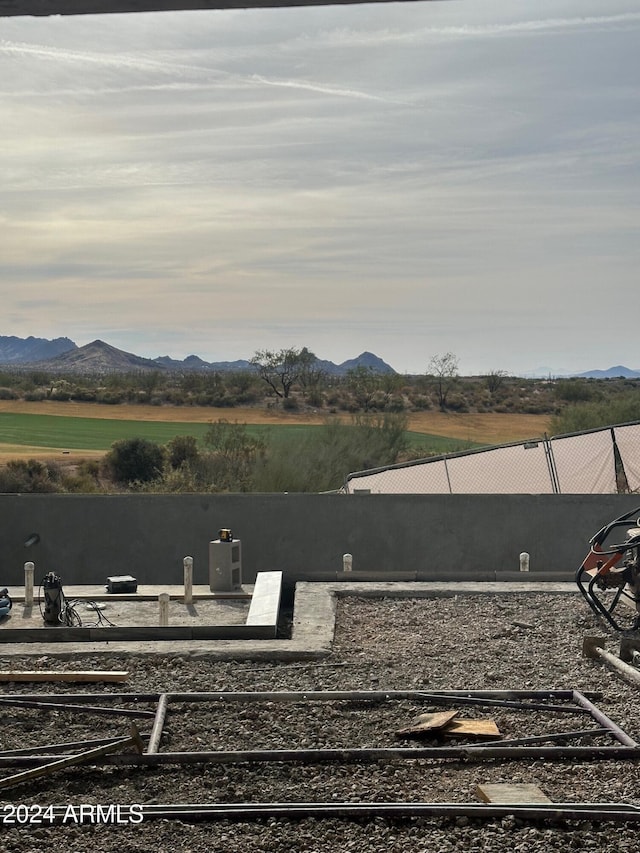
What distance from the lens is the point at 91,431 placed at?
74.1 metres

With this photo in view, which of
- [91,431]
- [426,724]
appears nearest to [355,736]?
[426,724]

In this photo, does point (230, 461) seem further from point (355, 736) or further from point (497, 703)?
point (355, 736)

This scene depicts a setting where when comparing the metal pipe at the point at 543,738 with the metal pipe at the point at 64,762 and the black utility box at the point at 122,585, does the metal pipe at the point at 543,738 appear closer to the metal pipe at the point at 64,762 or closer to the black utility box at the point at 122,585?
the metal pipe at the point at 64,762

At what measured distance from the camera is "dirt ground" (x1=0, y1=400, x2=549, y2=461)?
66387mm

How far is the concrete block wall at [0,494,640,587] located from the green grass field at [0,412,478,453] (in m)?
39.5

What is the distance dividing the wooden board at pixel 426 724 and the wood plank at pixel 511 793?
1294 mm

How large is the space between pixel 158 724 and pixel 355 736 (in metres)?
1.66

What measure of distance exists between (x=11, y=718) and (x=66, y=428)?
6891cm

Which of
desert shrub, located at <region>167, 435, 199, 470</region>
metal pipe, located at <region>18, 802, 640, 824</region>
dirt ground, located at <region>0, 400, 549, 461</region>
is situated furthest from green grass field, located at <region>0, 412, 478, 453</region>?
metal pipe, located at <region>18, 802, 640, 824</region>

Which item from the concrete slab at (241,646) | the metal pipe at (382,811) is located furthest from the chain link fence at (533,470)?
the metal pipe at (382,811)

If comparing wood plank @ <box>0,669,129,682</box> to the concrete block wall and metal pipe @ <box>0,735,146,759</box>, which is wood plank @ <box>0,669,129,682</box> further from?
the concrete block wall

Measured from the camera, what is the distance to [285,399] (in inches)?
3164

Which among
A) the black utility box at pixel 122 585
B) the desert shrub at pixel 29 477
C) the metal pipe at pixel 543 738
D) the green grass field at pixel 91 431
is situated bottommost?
the desert shrub at pixel 29 477

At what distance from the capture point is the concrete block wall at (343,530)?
59.9 feet
